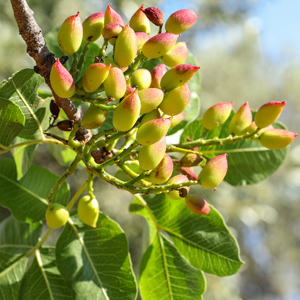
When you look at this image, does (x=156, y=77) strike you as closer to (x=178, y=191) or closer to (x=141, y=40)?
(x=141, y=40)

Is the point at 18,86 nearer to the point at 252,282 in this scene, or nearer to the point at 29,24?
the point at 29,24

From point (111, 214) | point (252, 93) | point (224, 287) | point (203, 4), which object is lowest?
point (224, 287)

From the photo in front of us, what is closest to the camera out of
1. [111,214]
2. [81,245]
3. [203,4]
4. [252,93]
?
[81,245]

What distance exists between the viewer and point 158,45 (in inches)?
25.7

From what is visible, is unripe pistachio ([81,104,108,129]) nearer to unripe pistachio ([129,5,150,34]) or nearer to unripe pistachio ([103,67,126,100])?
unripe pistachio ([103,67,126,100])

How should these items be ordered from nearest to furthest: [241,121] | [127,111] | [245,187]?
1. [127,111]
2. [241,121]
3. [245,187]

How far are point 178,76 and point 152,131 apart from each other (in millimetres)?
107

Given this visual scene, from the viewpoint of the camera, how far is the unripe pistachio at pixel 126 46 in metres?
0.63

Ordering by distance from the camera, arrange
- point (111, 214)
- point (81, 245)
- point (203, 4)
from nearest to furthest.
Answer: point (81, 245) < point (111, 214) < point (203, 4)

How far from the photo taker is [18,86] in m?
0.73

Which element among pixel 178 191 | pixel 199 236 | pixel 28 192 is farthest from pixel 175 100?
pixel 28 192

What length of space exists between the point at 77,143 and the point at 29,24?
20 centimetres

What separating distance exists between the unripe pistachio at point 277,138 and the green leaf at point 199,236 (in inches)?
8.2

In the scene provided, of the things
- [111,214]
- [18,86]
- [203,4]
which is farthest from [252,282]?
[18,86]
